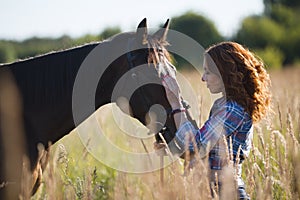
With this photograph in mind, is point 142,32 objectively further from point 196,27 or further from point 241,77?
point 196,27

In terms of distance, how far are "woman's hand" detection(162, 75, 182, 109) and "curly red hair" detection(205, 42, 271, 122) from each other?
0.29m

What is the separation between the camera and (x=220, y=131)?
12.2 feet

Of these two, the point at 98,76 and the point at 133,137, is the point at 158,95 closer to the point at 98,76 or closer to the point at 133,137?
the point at 98,76

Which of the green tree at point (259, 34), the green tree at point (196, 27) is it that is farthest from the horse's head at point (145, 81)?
the green tree at point (196, 27)

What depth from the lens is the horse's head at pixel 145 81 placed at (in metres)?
4.04

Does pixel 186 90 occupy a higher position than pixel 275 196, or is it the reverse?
pixel 186 90

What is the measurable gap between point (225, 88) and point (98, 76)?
0.98 m

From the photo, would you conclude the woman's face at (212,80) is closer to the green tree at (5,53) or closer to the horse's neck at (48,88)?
the horse's neck at (48,88)

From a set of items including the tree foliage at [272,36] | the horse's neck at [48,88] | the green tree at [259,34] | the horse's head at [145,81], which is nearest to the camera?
the horse's head at [145,81]

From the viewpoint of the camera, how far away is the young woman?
3.76 metres

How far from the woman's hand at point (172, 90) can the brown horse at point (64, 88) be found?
16 cm

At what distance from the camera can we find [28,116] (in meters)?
4.16

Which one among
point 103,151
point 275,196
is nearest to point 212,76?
point 275,196

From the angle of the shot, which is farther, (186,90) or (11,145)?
(186,90)
